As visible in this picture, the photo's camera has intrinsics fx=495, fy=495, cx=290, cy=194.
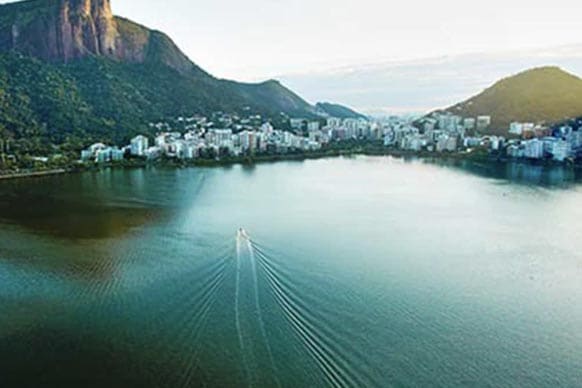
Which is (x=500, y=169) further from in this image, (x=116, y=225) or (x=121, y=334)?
(x=121, y=334)

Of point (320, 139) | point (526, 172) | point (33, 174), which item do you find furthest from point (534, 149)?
point (33, 174)

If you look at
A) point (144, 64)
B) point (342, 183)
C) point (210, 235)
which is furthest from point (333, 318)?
point (144, 64)

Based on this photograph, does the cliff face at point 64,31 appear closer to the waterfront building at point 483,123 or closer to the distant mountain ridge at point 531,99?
the waterfront building at point 483,123

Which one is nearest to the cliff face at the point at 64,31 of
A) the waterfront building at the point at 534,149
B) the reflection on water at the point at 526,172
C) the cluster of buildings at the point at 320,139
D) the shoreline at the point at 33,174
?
the cluster of buildings at the point at 320,139

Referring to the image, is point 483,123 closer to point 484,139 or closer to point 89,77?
point 484,139

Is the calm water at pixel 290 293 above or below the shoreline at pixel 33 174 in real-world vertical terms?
below

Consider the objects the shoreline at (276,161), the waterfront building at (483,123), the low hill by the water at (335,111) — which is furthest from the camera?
the low hill by the water at (335,111)

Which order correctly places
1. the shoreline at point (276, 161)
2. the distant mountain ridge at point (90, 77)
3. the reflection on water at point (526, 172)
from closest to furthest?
the reflection on water at point (526, 172)
the shoreline at point (276, 161)
the distant mountain ridge at point (90, 77)

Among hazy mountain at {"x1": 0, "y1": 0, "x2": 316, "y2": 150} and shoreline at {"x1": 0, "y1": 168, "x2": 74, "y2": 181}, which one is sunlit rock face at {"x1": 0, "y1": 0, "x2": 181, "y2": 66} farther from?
shoreline at {"x1": 0, "y1": 168, "x2": 74, "y2": 181}
